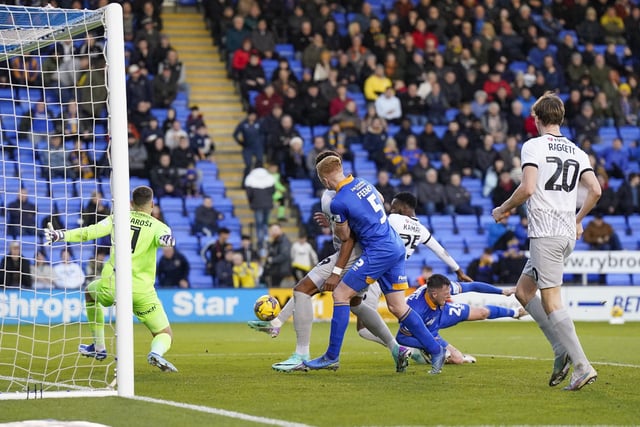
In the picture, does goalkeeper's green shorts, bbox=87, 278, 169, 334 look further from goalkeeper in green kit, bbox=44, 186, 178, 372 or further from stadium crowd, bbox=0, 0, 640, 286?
stadium crowd, bbox=0, 0, 640, 286

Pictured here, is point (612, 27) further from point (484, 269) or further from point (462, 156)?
point (484, 269)

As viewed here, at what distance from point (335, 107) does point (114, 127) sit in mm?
17832

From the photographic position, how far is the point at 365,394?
9227 millimetres

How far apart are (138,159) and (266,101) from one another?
3.50 meters

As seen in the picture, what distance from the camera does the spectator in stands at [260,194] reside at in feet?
81.0

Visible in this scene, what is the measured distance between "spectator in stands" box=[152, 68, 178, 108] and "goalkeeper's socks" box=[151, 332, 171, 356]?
51.4 feet

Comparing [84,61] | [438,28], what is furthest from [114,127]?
[438,28]

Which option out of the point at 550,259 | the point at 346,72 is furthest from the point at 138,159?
the point at 550,259

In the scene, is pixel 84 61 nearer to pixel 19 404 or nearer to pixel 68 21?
pixel 68 21

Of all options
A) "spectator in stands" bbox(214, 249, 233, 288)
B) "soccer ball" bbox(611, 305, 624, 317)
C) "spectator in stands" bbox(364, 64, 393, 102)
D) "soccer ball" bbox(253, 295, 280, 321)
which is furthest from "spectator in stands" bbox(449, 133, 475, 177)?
"soccer ball" bbox(253, 295, 280, 321)

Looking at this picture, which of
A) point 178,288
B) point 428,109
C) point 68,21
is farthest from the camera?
point 428,109

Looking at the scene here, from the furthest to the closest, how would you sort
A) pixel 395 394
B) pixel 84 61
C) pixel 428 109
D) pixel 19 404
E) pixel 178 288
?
pixel 428 109
pixel 84 61
pixel 178 288
pixel 395 394
pixel 19 404

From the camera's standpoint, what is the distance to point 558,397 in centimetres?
898

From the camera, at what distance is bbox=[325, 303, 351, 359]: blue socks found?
1102 centimetres
